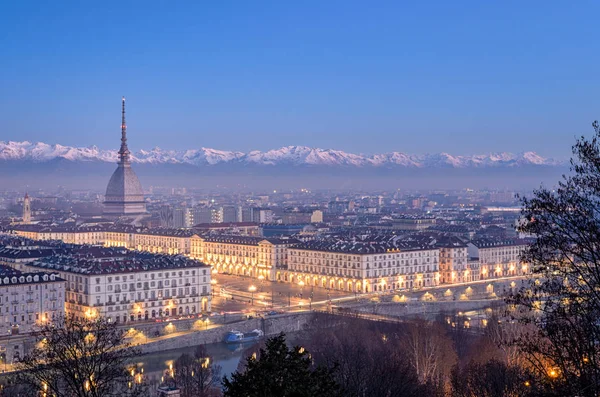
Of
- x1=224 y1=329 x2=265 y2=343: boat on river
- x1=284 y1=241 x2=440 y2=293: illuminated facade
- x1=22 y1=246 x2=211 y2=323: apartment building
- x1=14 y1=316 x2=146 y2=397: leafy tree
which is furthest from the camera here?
x1=284 y1=241 x2=440 y2=293: illuminated facade

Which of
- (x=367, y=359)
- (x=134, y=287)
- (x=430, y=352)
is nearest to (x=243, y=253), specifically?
(x=134, y=287)

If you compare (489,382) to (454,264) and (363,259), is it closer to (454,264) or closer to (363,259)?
(363,259)

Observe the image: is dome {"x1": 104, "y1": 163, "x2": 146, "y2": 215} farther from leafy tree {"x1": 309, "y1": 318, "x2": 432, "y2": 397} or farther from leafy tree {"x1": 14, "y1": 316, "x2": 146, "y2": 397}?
leafy tree {"x1": 14, "y1": 316, "x2": 146, "y2": 397}

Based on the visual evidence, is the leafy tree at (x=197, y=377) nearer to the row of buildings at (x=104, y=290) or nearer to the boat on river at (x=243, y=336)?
the boat on river at (x=243, y=336)

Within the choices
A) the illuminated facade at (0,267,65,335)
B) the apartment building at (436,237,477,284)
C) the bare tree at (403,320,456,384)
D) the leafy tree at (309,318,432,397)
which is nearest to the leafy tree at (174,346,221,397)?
the leafy tree at (309,318,432,397)

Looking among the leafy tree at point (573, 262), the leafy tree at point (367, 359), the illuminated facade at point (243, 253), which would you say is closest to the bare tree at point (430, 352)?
the leafy tree at point (367, 359)

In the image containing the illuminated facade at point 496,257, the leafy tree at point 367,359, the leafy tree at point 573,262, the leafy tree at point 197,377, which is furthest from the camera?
the illuminated facade at point 496,257

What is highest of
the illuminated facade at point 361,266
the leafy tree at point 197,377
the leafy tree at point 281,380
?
the leafy tree at point 281,380
